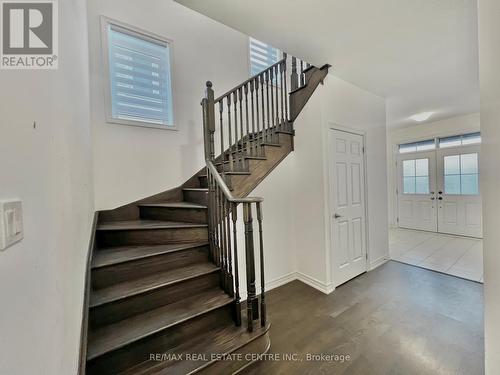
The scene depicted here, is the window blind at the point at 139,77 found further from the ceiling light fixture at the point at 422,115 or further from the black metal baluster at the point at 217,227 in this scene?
the ceiling light fixture at the point at 422,115

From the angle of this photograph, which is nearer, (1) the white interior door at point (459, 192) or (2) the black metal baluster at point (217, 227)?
(2) the black metal baluster at point (217, 227)

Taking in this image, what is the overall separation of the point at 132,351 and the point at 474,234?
20.2ft

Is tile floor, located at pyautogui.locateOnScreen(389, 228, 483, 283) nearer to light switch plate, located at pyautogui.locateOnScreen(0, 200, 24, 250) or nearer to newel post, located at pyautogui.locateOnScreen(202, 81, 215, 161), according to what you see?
newel post, located at pyautogui.locateOnScreen(202, 81, 215, 161)

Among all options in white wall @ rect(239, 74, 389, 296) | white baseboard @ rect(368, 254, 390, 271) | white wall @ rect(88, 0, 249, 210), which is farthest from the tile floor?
white wall @ rect(88, 0, 249, 210)

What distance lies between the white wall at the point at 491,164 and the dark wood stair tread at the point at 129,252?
1.82 metres

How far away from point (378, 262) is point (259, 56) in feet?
12.8

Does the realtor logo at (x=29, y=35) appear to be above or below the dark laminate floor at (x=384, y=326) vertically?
above

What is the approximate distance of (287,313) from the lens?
2.22 metres

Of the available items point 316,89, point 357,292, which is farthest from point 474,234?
point 316,89

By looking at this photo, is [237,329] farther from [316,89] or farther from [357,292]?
[316,89]

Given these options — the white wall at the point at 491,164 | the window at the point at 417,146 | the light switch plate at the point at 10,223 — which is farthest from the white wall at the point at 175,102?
the window at the point at 417,146

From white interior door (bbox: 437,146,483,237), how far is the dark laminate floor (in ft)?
8.68

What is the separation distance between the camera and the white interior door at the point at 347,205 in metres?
2.68

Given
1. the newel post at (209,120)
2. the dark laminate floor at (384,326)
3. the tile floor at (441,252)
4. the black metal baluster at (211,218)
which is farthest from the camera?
the tile floor at (441,252)
